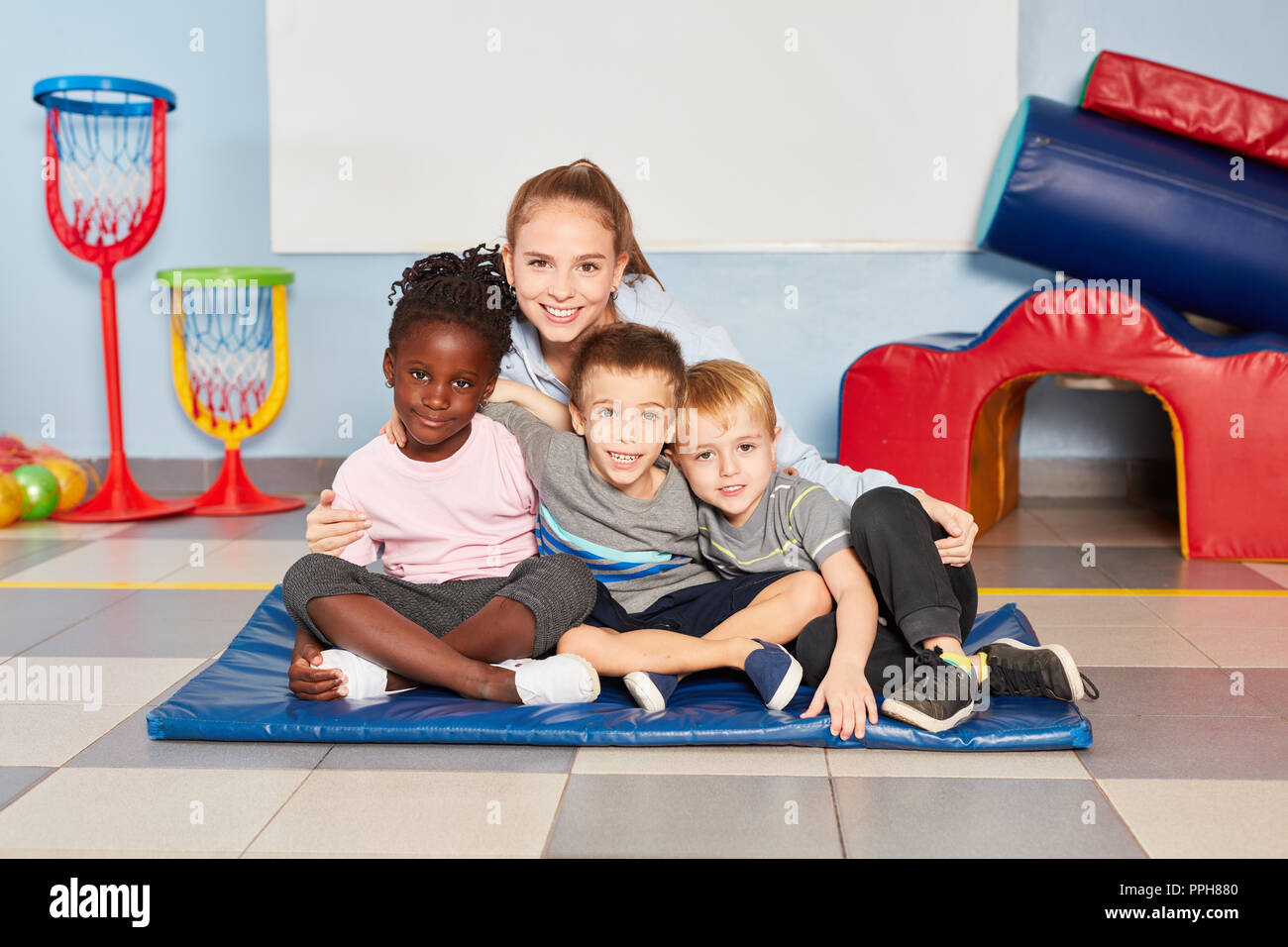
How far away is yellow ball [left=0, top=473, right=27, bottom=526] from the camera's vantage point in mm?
3840

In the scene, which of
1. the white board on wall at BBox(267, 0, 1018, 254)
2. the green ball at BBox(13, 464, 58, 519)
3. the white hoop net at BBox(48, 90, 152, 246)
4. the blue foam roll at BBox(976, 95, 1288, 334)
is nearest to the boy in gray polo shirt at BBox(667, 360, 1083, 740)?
the blue foam roll at BBox(976, 95, 1288, 334)

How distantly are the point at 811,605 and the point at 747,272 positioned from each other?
2437 mm

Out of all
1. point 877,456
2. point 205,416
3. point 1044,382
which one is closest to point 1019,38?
point 1044,382

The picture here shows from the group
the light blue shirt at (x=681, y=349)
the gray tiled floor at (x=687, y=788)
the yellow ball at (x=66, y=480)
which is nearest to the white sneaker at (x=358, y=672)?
the gray tiled floor at (x=687, y=788)

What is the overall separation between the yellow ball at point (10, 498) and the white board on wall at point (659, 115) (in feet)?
4.17

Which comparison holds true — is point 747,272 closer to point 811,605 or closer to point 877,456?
point 877,456

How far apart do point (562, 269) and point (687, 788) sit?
1.05 metres

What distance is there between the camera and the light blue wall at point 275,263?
13.9ft

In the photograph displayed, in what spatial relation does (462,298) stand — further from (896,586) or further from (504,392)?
(896,586)

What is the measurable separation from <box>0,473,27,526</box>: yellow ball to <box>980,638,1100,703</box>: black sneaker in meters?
3.16

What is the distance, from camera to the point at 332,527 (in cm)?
209

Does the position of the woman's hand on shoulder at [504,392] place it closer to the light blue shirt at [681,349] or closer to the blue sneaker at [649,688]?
the light blue shirt at [681,349]

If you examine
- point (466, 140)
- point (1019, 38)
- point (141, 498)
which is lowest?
point (141, 498)

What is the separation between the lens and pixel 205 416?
14.0 feet
